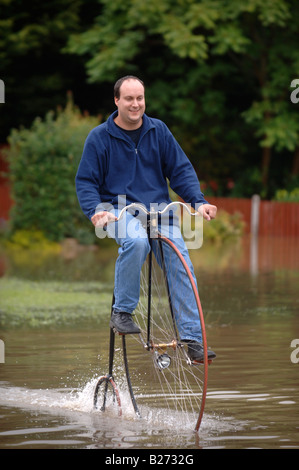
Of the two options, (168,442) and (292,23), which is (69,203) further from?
(168,442)

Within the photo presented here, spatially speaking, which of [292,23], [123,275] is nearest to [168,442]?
[123,275]

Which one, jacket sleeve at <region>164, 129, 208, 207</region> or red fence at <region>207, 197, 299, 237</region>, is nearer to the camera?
jacket sleeve at <region>164, 129, 208, 207</region>

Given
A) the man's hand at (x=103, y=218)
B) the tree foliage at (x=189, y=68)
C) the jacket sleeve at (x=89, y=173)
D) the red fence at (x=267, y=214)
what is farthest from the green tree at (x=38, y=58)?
the man's hand at (x=103, y=218)

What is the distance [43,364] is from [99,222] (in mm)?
2972

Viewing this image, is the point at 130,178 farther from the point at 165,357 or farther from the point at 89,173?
A: the point at 165,357

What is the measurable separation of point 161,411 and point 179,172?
1689 millimetres

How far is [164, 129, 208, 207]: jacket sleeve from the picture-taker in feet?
23.2

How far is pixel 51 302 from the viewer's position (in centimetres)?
1369

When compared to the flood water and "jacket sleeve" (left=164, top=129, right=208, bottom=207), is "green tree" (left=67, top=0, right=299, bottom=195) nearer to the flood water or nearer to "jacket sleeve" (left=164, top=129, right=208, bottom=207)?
the flood water

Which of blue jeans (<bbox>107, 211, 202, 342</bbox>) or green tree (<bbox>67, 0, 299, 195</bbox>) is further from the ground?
green tree (<bbox>67, 0, 299, 195</bbox>)

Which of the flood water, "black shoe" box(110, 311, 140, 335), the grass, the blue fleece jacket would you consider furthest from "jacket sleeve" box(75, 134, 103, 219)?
the grass

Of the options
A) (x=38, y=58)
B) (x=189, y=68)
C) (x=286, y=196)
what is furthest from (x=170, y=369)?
(x=38, y=58)

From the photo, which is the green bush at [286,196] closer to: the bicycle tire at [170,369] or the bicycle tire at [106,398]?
the bicycle tire at [170,369]

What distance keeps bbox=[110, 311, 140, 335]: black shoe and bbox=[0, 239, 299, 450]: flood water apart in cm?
61
